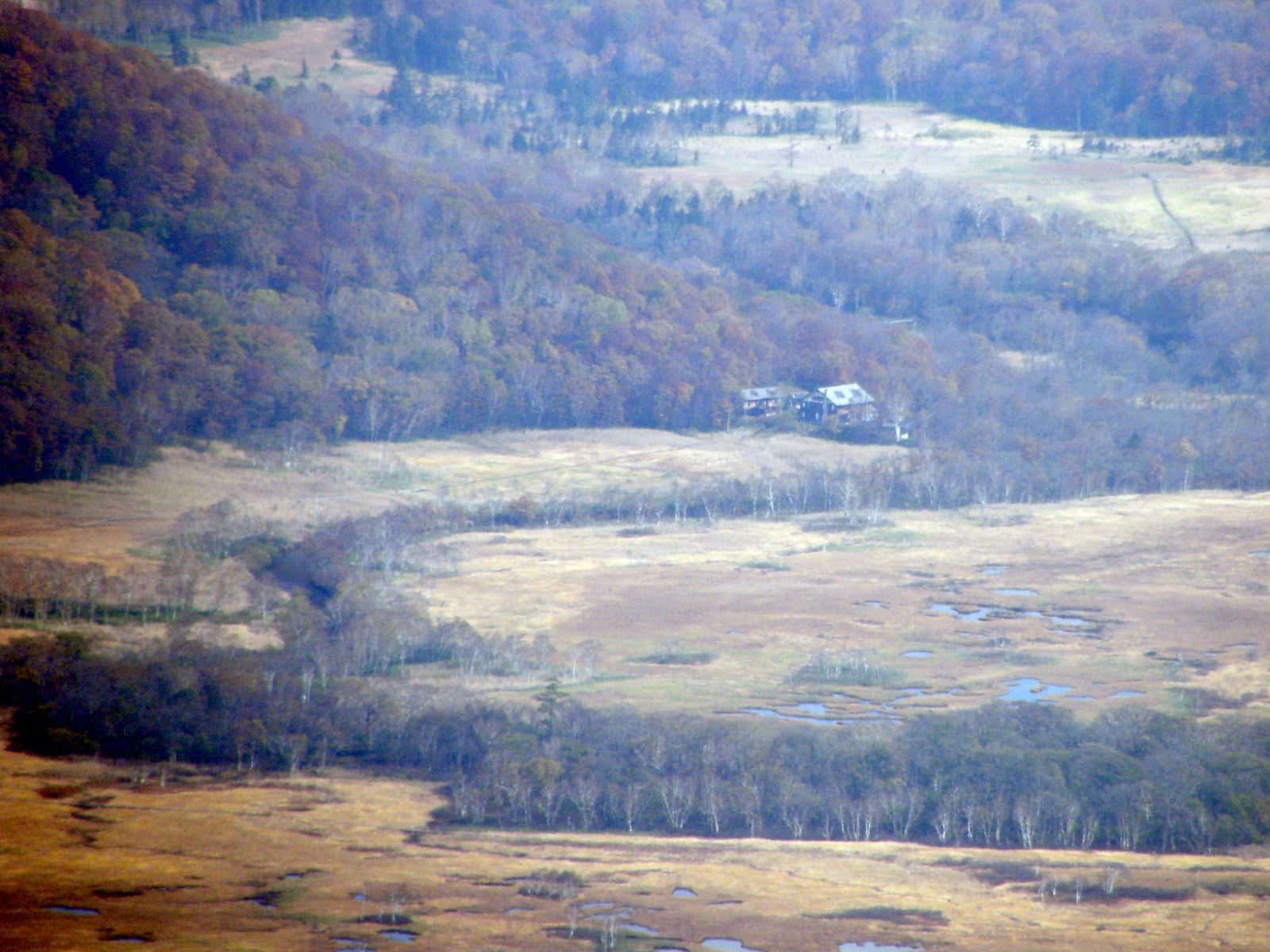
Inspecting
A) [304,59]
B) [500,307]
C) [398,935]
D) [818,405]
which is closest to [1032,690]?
[398,935]

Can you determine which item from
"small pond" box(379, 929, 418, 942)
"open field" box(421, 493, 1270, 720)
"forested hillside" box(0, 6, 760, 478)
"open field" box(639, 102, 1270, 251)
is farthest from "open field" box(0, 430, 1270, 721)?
"open field" box(639, 102, 1270, 251)

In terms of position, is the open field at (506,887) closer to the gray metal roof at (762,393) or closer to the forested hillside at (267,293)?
the forested hillside at (267,293)

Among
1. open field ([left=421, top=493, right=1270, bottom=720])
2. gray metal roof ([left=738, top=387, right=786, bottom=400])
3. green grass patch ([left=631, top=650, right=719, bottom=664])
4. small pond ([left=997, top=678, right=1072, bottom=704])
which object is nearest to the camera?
small pond ([left=997, top=678, right=1072, bottom=704])

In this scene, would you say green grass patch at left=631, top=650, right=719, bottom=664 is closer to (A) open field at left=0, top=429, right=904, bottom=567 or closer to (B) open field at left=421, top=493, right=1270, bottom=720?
(B) open field at left=421, top=493, right=1270, bottom=720

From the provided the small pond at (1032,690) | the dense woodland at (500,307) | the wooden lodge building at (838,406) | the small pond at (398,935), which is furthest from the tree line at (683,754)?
the wooden lodge building at (838,406)

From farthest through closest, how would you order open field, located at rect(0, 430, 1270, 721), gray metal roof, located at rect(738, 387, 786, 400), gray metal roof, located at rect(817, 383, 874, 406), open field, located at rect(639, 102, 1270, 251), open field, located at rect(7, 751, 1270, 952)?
open field, located at rect(639, 102, 1270, 251) → gray metal roof, located at rect(738, 387, 786, 400) → gray metal roof, located at rect(817, 383, 874, 406) → open field, located at rect(0, 430, 1270, 721) → open field, located at rect(7, 751, 1270, 952)
